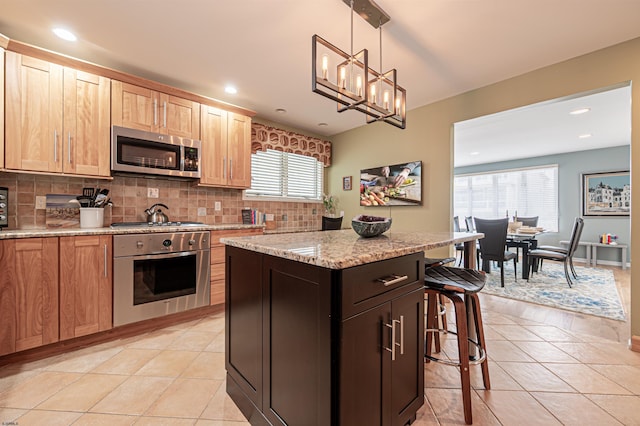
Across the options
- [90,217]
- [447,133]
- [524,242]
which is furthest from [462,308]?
[524,242]

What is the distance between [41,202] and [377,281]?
3030 mm

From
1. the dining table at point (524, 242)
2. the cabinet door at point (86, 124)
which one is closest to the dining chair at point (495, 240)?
the dining table at point (524, 242)

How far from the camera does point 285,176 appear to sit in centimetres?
432

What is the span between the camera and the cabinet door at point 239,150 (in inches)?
130

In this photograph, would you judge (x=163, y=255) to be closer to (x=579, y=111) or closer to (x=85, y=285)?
(x=85, y=285)

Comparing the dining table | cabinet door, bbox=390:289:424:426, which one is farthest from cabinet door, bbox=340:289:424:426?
the dining table

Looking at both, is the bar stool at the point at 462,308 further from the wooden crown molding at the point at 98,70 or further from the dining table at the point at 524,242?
the dining table at the point at 524,242

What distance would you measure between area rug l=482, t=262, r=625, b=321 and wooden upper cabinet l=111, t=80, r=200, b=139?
170 inches

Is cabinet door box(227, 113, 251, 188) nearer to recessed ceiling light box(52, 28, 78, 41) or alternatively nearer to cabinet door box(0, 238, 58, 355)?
recessed ceiling light box(52, 28, 78, 41)

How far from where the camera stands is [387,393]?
1.13 metres

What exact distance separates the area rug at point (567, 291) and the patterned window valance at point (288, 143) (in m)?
3.26

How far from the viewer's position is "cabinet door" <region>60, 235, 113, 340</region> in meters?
2.04

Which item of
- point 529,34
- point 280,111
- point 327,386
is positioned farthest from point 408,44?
point 327,386

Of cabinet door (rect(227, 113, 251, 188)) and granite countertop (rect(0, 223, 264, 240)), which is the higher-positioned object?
cabinet door (rect(227, 113, 251, 188))
